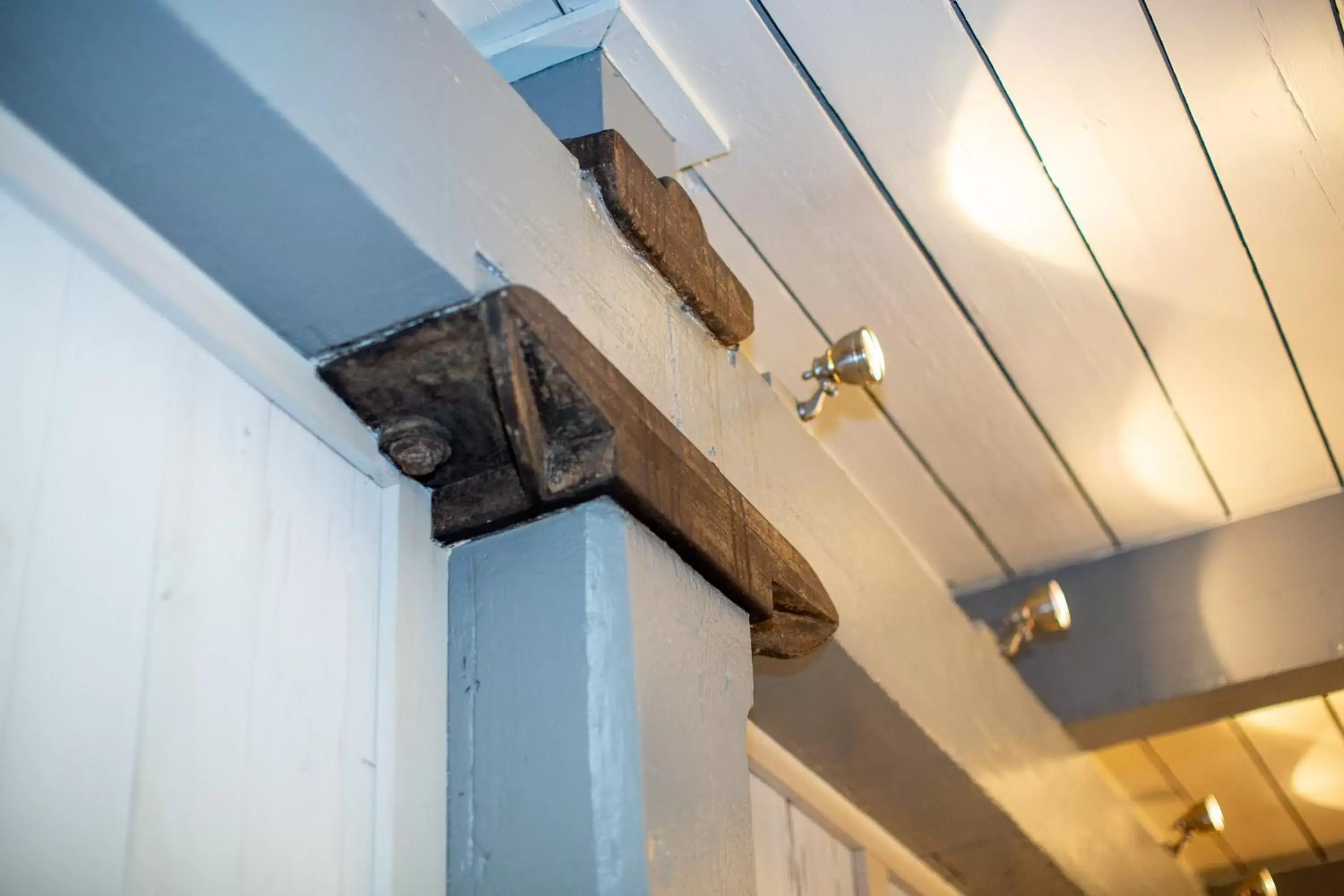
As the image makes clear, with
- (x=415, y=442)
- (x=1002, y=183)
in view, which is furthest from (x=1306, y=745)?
(x=415, y=442)

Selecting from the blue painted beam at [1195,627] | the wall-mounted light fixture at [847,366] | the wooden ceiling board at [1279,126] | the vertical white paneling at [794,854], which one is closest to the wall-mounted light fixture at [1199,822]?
the blue painted beam at [1195,627]

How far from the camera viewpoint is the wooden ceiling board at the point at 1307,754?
2760 millimetres

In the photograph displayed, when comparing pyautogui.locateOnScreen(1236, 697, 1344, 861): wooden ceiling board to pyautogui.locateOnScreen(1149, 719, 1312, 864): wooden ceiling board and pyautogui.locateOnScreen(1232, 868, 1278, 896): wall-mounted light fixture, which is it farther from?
pyautogui.locateOnScreen(1232, 868, 1278, 896): wall-mounted light fixture

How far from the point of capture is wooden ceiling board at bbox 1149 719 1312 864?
2795 mm

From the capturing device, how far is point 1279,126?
1.54 meters

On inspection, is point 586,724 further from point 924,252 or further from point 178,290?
point 924,252

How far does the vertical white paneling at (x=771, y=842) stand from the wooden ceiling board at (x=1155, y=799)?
1.05m

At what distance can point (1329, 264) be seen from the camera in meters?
1.73

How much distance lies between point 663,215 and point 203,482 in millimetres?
554

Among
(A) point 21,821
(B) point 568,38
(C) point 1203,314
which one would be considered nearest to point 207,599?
(A) point 21,821

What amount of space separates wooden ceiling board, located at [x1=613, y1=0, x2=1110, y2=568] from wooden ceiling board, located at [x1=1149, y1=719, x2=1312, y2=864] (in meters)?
0.84

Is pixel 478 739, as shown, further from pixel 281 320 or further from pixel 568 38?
pixel 568 38

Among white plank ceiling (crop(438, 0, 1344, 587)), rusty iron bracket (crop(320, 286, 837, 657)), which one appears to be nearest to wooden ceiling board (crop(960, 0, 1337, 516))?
white plank ceiling (crop(438, 0, 1344, 587))

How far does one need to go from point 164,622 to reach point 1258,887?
296cm
